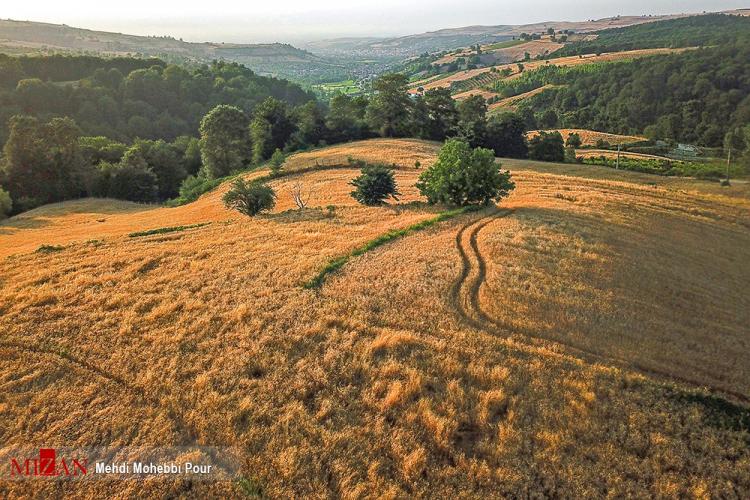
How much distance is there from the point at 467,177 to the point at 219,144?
50.8m

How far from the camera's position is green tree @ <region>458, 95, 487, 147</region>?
71.3 meters

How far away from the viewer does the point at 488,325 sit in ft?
52.8

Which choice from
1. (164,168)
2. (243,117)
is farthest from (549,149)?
(164,168)

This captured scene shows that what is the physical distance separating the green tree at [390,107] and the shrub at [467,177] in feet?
164

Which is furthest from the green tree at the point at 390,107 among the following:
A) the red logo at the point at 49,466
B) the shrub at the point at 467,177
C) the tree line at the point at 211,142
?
the red logo at the point at 49,466

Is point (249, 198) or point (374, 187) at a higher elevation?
point (374, 187)

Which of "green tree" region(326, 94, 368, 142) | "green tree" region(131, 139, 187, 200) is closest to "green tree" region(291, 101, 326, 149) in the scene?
"green tree" region(326, 94, 368, 142)

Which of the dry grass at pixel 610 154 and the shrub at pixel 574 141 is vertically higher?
the shrub at pixel 574 141

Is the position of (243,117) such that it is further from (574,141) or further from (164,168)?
(574,141)

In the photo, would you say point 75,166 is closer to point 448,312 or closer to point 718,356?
point 448,312

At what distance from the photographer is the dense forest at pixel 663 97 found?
4104 inches

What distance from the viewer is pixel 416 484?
33.3ft

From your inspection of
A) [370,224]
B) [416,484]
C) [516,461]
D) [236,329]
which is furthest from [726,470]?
[370,224]

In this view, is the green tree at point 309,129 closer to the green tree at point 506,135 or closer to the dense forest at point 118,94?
the green tree at point 506,135
